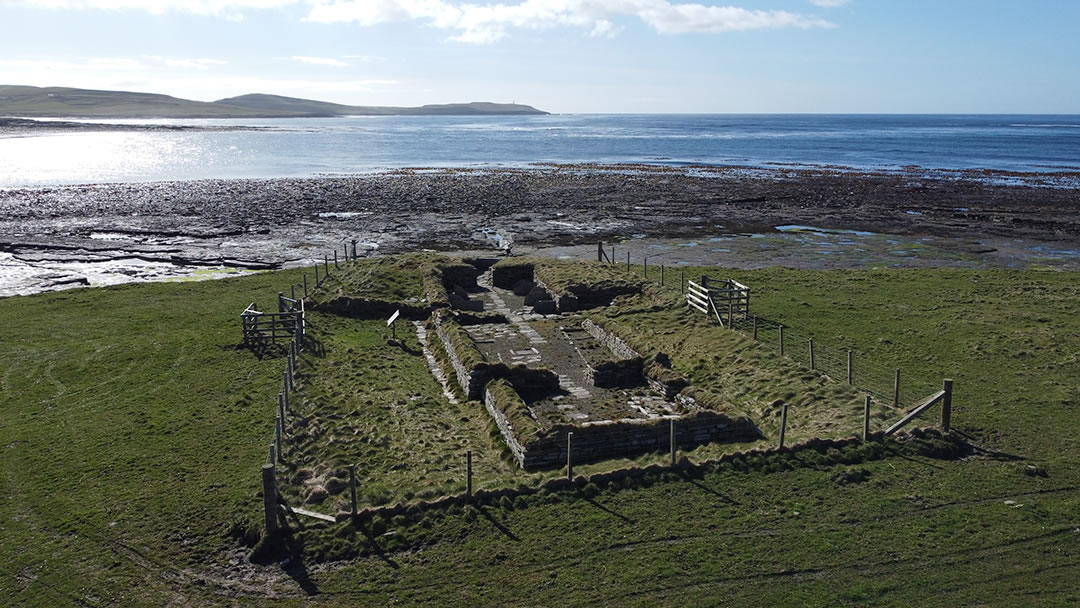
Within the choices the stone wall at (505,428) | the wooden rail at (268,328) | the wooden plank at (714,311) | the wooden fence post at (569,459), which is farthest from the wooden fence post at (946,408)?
the wooden rail at (268,328)

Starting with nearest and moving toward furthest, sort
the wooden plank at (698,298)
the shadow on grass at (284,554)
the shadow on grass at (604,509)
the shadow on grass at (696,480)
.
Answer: the shadow on grass at (284,554) → the shadow on grass at (604,509) → the shadow on grass at (696,480) → the wooden plank at (698,298)

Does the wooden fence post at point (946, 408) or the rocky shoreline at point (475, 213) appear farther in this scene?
the rocky shoreline at point (475, 213)

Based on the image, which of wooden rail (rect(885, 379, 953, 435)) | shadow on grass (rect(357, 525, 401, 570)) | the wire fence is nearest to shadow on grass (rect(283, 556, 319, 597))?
shadow on grass (rect(357, 525, 401, 570))

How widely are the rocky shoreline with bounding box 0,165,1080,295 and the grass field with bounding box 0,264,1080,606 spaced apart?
27094 millimetres

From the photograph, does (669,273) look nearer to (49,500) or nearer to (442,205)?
(49,500)

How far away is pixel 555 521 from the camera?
15.0 meters

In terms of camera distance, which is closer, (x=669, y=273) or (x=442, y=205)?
(x=669, y=273)

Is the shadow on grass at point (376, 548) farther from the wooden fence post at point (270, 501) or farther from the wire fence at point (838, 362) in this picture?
the wire fence at point (838, 362)

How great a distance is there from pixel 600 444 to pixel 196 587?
8463mm

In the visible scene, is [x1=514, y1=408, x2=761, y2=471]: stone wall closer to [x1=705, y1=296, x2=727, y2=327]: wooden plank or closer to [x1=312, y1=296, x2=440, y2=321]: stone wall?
[x1=705, y1=296, x2=727, y2=327]: wooden plank

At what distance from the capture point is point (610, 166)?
11481cm

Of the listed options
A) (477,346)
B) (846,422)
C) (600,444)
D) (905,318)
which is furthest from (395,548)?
(905,318)

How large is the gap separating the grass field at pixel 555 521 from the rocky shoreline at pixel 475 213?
88.9ft

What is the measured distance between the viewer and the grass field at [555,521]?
42.6ft
